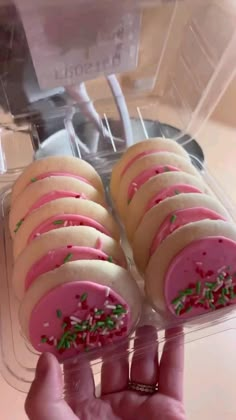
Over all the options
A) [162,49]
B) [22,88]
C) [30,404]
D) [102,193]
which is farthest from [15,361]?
[162,49]

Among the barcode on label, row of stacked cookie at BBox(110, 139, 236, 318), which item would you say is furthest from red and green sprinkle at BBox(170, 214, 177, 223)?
the barcode on label

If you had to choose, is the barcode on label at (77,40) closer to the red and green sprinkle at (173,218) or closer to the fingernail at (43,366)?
the red and green sprinkle at (173,218)

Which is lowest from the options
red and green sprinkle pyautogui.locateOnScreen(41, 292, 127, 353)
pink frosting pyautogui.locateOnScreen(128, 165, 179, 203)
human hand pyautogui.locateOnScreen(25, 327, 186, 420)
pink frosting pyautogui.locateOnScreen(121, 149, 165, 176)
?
human hand pyautogui.locateOnScreen(25, 327, 186, 420)

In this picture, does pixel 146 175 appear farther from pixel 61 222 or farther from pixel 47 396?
pixel 47 396

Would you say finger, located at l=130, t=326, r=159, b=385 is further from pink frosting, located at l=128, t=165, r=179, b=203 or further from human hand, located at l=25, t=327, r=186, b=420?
pink frosting, located at l=128, t=165, r=179, b=203

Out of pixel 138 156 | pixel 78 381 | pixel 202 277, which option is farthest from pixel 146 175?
pixel 78 381

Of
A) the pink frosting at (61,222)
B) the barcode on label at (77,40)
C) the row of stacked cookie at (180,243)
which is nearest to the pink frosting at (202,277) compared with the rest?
the row of stacked cookie at (180,243)
